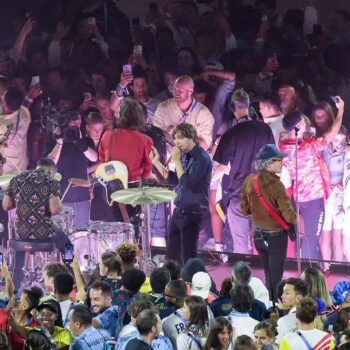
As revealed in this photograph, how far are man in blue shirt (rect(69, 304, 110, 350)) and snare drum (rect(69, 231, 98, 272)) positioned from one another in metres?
5.12

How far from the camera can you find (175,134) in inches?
492

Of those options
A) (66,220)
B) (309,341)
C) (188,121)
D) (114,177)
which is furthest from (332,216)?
(309,341)

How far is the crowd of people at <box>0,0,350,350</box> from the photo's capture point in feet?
41.1

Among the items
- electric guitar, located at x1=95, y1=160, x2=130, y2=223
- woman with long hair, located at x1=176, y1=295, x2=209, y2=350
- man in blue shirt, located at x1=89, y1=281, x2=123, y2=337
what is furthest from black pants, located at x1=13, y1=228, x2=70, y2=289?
woman with long hair, located at x1=176, y1=295, x2=209, y2=350

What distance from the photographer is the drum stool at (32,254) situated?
12.5 m

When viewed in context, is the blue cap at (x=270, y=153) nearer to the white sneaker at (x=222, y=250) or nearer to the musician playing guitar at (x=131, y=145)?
the musician playing guitar at (x=131, y=145)

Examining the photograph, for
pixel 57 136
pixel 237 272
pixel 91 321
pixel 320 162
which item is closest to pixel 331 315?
pixel 237 272

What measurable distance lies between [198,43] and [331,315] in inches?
281

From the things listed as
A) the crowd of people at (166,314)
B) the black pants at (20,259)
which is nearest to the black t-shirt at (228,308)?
the crowd of people at (166,314)

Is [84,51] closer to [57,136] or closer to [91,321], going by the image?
[57,136]

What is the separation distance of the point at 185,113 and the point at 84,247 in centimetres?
260

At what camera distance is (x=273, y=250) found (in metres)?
11.8

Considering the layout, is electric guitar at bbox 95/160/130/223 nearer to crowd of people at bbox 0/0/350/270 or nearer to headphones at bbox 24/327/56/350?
crowd of people at bbox 0/0/350/270

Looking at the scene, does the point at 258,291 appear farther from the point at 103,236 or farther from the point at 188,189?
the point at 103,236
